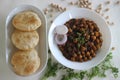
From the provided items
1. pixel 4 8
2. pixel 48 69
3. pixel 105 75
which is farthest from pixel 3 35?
pixel 105 75

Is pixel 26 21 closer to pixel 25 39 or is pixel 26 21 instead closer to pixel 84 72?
pixel 25 39

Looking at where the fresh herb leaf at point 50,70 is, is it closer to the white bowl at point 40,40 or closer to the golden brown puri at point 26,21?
the white bowl at point 40,40

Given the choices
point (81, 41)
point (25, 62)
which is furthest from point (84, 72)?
point (25, 62)

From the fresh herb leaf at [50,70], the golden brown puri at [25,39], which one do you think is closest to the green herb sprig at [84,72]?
the fresh herb leaf at [50,70]

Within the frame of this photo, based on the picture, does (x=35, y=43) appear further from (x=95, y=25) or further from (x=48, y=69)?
(x=95, y=25)

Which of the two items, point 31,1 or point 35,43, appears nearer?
point 35,43

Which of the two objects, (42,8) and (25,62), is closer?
(25,62)

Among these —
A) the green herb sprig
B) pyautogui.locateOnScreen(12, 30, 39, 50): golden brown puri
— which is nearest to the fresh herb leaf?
the green herb sprig
